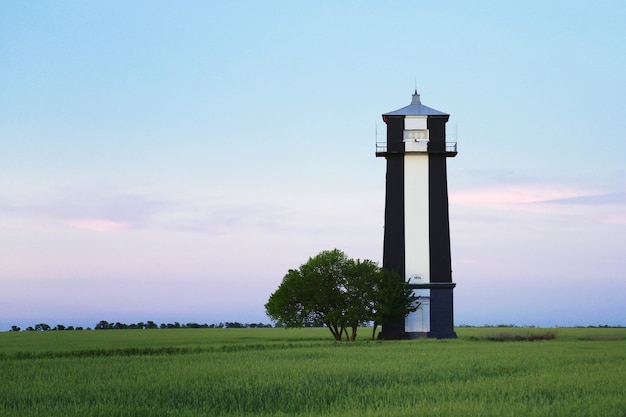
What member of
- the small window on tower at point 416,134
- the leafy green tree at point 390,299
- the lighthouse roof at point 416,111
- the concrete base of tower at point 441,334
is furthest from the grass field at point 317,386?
the lighthouse roof at point 416,111

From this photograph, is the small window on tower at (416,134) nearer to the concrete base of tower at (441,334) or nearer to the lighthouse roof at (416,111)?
the lighthouse roof at (416,111)

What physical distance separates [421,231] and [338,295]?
7.64 m

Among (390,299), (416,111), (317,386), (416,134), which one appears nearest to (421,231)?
(390,299)

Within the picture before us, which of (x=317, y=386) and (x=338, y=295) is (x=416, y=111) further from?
(x=317, y=386)

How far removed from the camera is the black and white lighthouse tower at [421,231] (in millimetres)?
53000

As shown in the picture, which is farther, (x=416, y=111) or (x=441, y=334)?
(x=416, y=111)

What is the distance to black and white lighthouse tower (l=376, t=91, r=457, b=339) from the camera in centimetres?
5300

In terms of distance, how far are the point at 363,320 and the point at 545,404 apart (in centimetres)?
3565

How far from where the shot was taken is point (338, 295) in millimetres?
51344

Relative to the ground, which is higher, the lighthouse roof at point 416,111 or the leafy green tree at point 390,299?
the lighthouse roof at point 416,111

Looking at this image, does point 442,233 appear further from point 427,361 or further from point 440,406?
point 440,406

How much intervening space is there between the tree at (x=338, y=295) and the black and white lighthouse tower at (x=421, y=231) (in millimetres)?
1439

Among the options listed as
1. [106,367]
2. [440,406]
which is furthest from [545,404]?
[106,367]

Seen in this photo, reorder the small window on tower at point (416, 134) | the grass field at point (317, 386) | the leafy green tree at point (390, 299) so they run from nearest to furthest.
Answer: the grass field at point (317, 386), the leafy green tree at point (390, 299), the small window on tower at point (416, 134)
